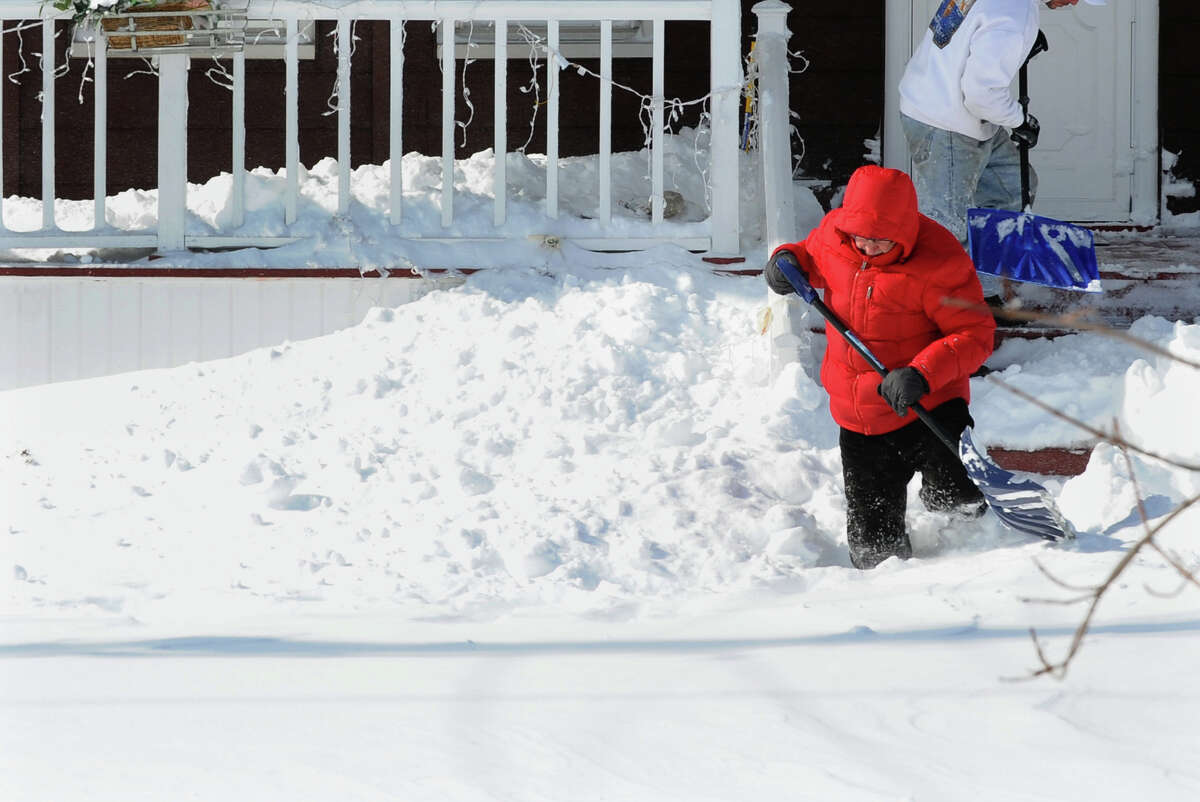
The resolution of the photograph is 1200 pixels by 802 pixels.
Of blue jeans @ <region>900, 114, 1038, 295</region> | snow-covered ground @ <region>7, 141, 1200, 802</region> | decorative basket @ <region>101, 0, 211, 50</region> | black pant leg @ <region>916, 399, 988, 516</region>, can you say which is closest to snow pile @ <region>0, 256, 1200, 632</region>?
snow-covered ground @ <region>7, 141, 1200, 802</region>

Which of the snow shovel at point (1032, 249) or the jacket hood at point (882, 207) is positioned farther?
the snow shovel at point (1032, 249)

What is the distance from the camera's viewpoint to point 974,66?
18.5ft

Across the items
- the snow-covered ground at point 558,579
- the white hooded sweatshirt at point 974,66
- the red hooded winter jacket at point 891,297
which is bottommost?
the snow-covered ground at point 558,579

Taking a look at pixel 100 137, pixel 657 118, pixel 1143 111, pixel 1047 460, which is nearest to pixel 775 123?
pixel 657 118

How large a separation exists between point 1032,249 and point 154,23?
3.88 metres

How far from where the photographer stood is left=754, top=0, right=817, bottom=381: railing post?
550 centimetres

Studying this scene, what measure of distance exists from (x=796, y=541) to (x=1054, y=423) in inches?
53.3

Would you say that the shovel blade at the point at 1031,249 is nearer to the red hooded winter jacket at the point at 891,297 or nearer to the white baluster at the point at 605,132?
the red hooded winter jacket at the point at 891,297

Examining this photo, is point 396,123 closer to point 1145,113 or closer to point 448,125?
point 448,125

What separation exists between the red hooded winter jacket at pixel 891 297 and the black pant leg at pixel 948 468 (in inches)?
2.1

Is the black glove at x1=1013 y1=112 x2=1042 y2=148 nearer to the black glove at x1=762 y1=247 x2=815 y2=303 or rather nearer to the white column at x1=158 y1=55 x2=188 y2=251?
the black glove at x1=762 y1=247 x2=815 y2=303

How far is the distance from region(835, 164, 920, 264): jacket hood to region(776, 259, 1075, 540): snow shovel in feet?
0.95

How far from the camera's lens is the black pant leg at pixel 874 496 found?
4453mm

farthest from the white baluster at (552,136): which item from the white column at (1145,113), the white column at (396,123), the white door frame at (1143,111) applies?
the white column at (1145,113)
